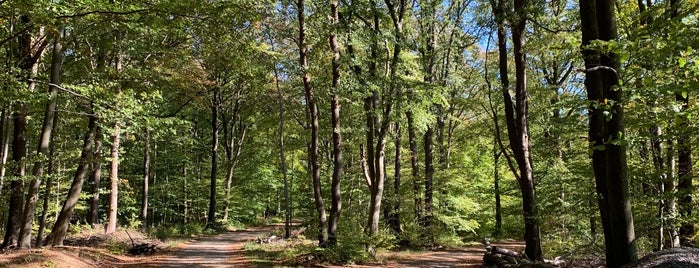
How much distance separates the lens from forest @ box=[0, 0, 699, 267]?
21.8ft

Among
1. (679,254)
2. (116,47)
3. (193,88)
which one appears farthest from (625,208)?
(193,88)

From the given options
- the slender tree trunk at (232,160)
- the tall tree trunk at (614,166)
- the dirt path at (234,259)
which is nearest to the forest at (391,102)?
the tall tree trunk at (614,166)

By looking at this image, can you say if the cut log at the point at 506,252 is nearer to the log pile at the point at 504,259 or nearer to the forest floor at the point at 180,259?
the log pile at the point at 504,259

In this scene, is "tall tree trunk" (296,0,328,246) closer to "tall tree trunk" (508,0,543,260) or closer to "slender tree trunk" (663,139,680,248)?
"tall tree trunk" (508,0,543,260)

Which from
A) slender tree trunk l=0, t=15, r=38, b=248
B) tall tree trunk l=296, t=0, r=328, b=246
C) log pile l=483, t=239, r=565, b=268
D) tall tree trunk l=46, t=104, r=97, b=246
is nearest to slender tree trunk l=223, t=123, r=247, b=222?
tall tree trunk l=46, t=104, r=97, b=246

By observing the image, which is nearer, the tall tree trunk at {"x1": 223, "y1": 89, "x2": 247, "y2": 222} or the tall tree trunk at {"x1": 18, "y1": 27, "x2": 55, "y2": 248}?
the tall tree trunk at {"x1": 18, "y1": 27, "x2": 55, "y2": 248}

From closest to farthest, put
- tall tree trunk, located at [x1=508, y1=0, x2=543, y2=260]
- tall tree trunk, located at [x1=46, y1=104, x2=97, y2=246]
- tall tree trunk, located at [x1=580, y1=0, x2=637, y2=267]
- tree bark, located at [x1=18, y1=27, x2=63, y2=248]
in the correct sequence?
1. tall tree trunk, located at [x1=580, y1=0, x2=637, y2=267]
2. tall tree trunk, located at [x1=508, y1=0, x2=543, y2=260]
3. tree bark, located at [x1=18, y1=27, x2=63, y2=248]
4. tall tree trunk, located at [x1=46, y1=104, x2=97, y2=246]

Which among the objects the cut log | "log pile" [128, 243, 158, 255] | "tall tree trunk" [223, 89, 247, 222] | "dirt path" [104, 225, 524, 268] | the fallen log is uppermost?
"tall tree trunk" [223, 89, 247, 222]

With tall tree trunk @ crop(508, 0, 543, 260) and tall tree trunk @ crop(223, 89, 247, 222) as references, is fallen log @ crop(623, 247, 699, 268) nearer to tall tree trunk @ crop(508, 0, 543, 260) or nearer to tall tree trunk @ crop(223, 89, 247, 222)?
tall tree trunk @ crop(508, 0, 543, 260)

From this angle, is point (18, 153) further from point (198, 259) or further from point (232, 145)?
point (232, 145)

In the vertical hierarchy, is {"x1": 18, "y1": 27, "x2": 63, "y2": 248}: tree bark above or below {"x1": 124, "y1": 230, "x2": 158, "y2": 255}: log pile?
above

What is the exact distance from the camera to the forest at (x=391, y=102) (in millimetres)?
6645

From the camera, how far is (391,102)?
1534cm

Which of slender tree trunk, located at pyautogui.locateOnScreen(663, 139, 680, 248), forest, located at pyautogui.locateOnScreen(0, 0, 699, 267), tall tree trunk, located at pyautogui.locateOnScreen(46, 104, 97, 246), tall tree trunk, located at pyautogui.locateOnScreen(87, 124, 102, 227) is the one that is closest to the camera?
forest, located at pyautogui.locateOnScreen(0, 0, 699, 267)
